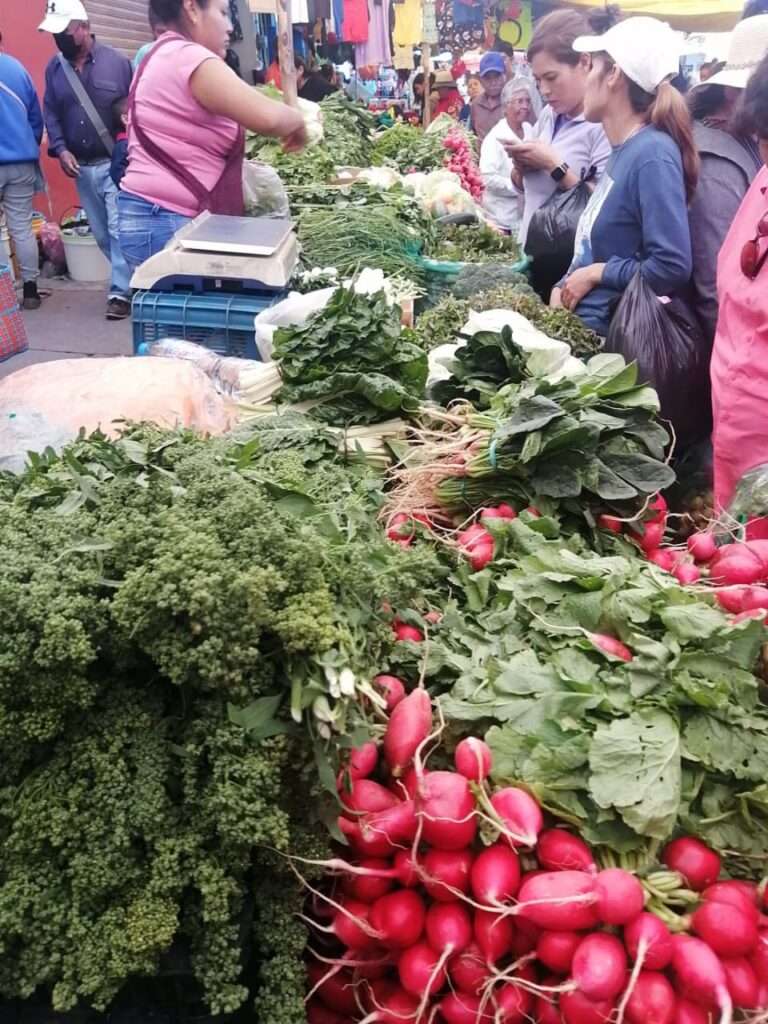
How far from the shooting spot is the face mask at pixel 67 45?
6.71 m

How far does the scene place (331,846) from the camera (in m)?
1.47

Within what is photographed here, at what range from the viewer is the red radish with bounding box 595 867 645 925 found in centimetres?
127

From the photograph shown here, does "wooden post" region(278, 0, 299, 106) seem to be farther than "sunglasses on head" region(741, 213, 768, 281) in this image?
Yes

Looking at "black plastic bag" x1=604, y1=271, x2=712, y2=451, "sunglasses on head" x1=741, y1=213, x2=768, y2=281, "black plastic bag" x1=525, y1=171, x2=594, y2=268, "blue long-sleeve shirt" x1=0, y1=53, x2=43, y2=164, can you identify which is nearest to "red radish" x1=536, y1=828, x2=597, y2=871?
"sunglasses on head" x1=741, y1=213, x2=768, y2=281

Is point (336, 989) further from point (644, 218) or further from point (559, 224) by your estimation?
point (559, 224)

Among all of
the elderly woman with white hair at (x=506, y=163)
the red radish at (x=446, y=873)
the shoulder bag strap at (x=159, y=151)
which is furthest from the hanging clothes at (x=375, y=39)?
the red radish at (x=446, y=873)

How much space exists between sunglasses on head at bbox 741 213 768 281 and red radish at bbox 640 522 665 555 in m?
0.95

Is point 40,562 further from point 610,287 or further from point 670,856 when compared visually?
point 610,287

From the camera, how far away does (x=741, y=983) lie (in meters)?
1.26

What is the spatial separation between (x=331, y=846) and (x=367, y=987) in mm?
272

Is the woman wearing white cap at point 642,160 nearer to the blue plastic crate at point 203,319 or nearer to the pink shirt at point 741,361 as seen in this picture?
the pink shirt at point 741,361

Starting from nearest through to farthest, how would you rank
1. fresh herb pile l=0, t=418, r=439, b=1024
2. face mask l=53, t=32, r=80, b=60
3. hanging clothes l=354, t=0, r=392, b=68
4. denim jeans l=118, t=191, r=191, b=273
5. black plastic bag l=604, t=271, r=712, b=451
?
fresh herb pile l=0, t=418, r=439, b=1024, black plastic bag l=604, t=271, r=712, b=451, denim jeans l=118, t=191, r=191, b=273, face mask l=53, t=32, r=80, b=60, hanging clothes l=354, t=0, r=392, b=68

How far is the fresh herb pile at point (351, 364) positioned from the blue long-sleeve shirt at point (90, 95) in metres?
5.38

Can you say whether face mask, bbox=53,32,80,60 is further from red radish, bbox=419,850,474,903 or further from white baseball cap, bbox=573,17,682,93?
red radish, bbox=419,850,474,903
